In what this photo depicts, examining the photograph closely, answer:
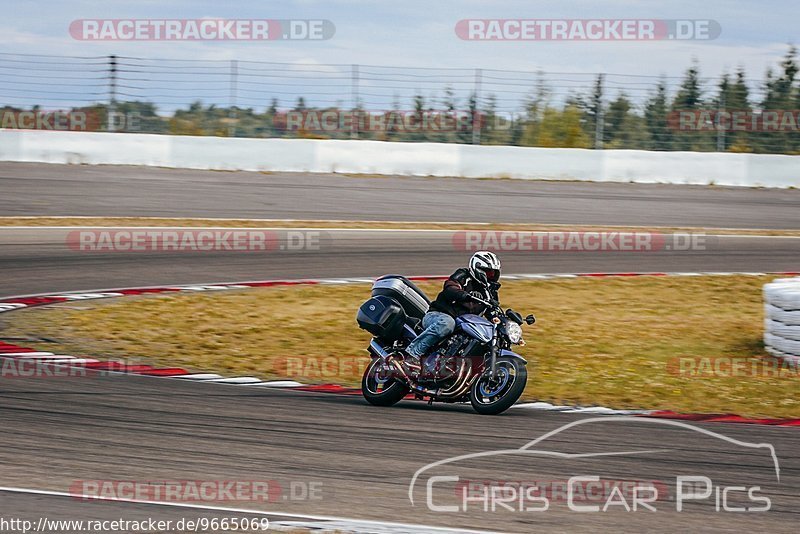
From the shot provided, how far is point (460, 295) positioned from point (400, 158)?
1459 centimetres

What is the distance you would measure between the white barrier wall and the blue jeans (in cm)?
1434

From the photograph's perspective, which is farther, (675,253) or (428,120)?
(428,120)

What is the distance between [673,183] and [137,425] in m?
17.4

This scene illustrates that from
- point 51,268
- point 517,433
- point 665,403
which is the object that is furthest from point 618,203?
point 517,433

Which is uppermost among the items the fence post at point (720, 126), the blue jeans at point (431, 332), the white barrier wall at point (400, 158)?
the fence post at point (720, 126)

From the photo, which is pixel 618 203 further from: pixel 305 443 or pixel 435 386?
pixel 305 443

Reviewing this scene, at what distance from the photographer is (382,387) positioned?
7.32 m

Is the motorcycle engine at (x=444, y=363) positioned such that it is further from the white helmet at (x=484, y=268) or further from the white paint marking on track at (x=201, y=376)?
the white paint marking on track at (x=201, y=376)

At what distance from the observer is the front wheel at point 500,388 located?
6.84 m

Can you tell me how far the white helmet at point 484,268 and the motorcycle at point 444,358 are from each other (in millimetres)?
144

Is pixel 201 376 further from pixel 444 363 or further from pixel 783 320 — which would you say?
pixel 783 320

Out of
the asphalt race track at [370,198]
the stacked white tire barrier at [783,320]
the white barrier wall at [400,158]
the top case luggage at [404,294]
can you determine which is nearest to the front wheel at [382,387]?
the top case luggage at [404,294]

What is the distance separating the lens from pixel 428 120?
2273 cm

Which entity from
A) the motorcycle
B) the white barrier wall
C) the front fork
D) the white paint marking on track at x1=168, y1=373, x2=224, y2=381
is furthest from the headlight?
the white barrier wall
